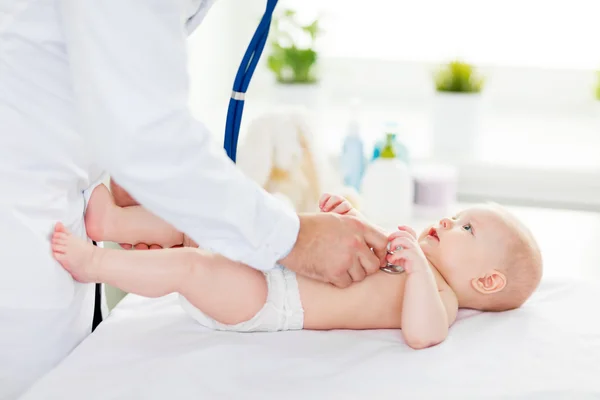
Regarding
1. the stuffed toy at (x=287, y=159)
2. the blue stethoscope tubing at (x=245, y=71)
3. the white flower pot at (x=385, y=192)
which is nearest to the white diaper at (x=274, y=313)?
the blue stethoscope tubing at (x=245, y=71)

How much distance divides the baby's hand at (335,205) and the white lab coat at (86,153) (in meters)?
0.34

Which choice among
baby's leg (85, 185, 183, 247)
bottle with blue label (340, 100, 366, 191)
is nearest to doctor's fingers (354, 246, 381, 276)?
baby's leg (85, 185, 183, 247)

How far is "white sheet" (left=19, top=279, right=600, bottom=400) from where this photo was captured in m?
1.18

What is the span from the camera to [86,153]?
1227 millimetres

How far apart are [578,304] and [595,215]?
28.8 inches

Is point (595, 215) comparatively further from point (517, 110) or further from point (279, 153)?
point (279, 153)

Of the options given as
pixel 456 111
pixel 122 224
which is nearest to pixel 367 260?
pixel 122 224

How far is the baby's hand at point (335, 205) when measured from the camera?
154 cm

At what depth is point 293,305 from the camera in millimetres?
1384

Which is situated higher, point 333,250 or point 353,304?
point 333,250

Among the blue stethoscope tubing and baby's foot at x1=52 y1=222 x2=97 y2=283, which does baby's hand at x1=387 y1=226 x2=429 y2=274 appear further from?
baby's foot at x1=52 y1=222 x2=97 y2=283

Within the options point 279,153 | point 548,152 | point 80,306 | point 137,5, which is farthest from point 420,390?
point 548,152

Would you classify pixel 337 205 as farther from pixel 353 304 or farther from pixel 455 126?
pixel 455 126

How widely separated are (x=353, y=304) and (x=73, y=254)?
496 millimetres
